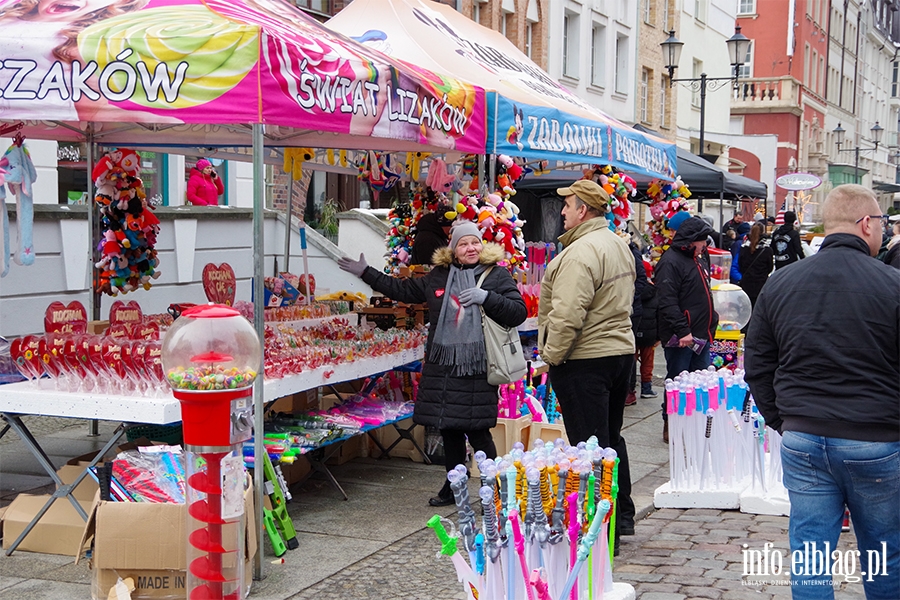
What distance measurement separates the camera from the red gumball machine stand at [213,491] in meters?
3.69

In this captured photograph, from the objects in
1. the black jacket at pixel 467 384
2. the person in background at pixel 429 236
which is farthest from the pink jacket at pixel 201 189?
the black jacket at pixel 467 384

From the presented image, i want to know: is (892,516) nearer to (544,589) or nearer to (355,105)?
(544,589)

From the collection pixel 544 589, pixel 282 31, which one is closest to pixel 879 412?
A: pixel 544 589

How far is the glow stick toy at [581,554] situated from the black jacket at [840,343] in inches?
30.6

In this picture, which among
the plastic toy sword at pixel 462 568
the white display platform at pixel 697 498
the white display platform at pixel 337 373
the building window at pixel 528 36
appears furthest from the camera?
the building window at pixel 528 36

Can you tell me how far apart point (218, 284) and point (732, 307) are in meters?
4.82

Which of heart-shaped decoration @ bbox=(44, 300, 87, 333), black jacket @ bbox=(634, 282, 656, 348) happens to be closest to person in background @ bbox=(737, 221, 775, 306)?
black jacket @ bbox=(634, 282, 656, 348)

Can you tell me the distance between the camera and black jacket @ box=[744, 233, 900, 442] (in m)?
3.39

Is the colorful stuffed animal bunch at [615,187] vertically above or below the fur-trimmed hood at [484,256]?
above

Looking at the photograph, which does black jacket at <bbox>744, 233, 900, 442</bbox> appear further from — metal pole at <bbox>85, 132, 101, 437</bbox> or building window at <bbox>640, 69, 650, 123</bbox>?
building window at <bbox>640, 69, 650, 123</bbox>

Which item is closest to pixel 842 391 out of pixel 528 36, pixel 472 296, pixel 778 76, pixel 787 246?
pixel 472 296

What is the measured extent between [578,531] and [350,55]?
2.75 m

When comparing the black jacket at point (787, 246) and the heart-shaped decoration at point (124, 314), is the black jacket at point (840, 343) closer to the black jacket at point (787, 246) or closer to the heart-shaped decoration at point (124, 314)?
the heart-shaped decoration at point (124, 314)

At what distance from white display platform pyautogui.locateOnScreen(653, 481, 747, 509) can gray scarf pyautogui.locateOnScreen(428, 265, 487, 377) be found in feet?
4.89
